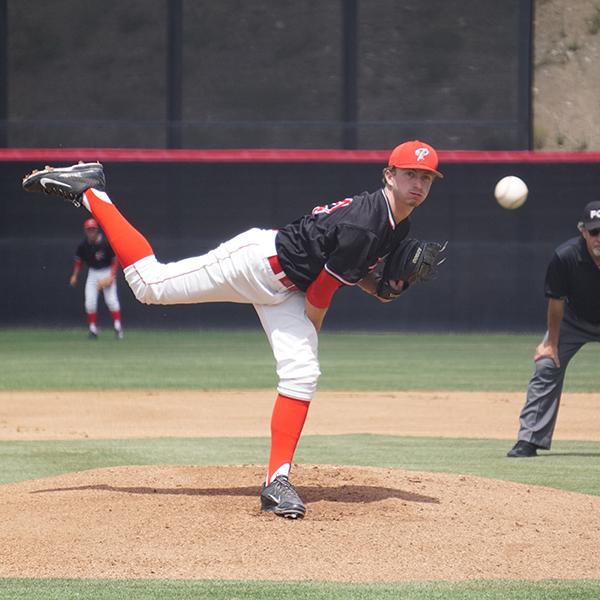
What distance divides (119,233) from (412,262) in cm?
131

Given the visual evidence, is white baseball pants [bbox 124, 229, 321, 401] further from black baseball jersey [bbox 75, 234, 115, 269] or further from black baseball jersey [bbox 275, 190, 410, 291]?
black baseball jersey [bbox 75, 234, 115, 269]

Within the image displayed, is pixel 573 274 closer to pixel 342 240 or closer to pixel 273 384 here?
pixel 342 240

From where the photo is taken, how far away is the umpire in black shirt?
24.1 feet

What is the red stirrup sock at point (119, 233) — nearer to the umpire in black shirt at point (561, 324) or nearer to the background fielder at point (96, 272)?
the umpire in black shirt at point (561, 324)

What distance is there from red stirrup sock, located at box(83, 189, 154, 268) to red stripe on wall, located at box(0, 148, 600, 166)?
13633 millimetres

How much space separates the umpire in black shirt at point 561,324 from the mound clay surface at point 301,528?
146cm

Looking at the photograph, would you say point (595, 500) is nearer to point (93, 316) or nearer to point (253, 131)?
point (93, 316)

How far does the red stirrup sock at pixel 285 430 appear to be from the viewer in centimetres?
541

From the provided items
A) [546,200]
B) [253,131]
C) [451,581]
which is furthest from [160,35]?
[451,581]

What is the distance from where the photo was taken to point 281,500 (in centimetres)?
525

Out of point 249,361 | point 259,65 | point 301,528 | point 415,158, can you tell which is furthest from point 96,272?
point 301,528

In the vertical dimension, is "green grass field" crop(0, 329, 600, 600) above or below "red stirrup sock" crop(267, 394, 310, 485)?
below

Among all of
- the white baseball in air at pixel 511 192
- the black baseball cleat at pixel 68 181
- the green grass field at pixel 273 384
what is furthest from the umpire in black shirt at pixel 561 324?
the white baseball in air at pixel 511 192

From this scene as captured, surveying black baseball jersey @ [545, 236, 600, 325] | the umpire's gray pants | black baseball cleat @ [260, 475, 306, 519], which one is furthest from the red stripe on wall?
black baseball cleat @ [260, 475, 306, 519]
